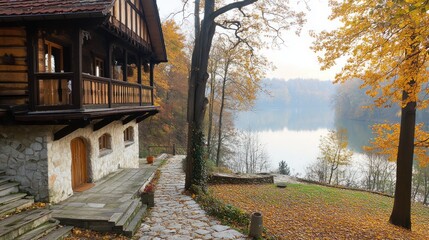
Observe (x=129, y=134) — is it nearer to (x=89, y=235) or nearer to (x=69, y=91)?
(x=69, y=91)

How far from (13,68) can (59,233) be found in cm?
427

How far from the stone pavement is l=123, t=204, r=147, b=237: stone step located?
122 mm

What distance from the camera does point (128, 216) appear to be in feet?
22.3

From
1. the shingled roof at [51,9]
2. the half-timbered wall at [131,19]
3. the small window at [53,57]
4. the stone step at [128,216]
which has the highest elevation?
the half-timbered wall at [131,19]

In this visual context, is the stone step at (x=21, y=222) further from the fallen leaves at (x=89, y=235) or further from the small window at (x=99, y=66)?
the small window at (x=99, y=66)

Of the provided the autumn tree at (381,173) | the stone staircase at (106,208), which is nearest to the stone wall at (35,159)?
the stone staircase at (106,208)

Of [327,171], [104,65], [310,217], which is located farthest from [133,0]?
[327,171]

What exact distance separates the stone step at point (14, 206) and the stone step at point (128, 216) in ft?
8.02

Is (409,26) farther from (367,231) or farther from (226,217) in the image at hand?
(226,217)

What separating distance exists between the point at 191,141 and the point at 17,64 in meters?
5.54

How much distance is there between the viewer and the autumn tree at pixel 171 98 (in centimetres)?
2166

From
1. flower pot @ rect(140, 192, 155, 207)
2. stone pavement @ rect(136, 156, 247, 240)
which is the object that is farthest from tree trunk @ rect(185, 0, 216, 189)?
flower pot @ rect(140, 192, 155, 207)

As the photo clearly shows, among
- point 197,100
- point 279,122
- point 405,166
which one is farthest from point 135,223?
point 279,122

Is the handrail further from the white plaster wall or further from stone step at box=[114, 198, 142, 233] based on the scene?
stone step at box=[114, 198, 142, 233]
